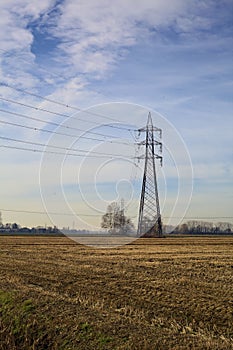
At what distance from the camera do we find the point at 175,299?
17.1m

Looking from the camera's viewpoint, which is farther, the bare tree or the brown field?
the bare tree

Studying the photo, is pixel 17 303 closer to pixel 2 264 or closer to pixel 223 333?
pixel 223 333

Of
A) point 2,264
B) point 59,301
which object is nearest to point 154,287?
point 59,301

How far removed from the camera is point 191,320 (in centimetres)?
1418

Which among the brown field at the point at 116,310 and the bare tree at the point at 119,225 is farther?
the bare tree at the point at 119,225

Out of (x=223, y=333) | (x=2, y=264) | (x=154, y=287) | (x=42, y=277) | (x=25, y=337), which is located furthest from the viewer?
(x=2, y=264)

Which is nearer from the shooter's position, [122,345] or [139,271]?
[122,345]

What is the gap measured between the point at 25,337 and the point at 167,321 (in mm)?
3786

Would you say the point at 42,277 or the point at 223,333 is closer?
the point at 223,333

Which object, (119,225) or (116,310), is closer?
(116,310)

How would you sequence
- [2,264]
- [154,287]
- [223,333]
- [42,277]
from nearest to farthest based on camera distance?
[223,333], [154,287], [42,277], [2,264]

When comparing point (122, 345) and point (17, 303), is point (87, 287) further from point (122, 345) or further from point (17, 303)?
point (122, 345)

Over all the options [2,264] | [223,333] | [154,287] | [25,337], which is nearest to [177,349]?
[223,333]

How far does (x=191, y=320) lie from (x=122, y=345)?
11.7 ft
